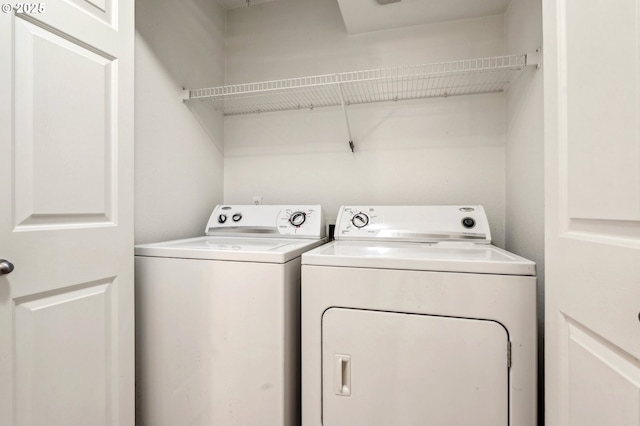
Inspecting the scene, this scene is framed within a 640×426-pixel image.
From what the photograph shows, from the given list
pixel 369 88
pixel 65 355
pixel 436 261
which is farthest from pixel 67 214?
pixel 369 88

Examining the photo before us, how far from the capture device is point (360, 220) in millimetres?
1647

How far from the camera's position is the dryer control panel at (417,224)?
1488 mm

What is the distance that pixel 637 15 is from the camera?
1.68 feet

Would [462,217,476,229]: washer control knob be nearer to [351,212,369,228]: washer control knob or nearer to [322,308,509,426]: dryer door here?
[351,212,369,228]: washer control knob

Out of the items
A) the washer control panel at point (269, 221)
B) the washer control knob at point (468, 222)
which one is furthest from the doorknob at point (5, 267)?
the washer control knob at point (468, 222)

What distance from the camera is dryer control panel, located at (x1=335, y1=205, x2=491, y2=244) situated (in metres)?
1.49

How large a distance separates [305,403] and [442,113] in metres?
1.69

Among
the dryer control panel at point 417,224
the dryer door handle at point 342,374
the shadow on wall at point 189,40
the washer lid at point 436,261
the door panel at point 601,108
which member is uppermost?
the shadow on wall at point 189,40

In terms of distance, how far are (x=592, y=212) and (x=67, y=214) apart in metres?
1.48

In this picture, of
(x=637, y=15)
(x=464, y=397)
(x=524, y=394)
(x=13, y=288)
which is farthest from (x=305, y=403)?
(x=637, y=15)

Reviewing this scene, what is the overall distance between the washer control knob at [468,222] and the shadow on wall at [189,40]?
168 cm

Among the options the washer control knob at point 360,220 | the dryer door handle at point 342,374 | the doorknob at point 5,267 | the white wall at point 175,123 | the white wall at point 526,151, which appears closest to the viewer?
the doorknob at point 5,267

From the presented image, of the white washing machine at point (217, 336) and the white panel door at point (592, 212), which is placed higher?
the white panel door at point (592, 212)

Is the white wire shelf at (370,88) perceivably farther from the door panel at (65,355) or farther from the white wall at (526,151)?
the door panel at (65,355)
